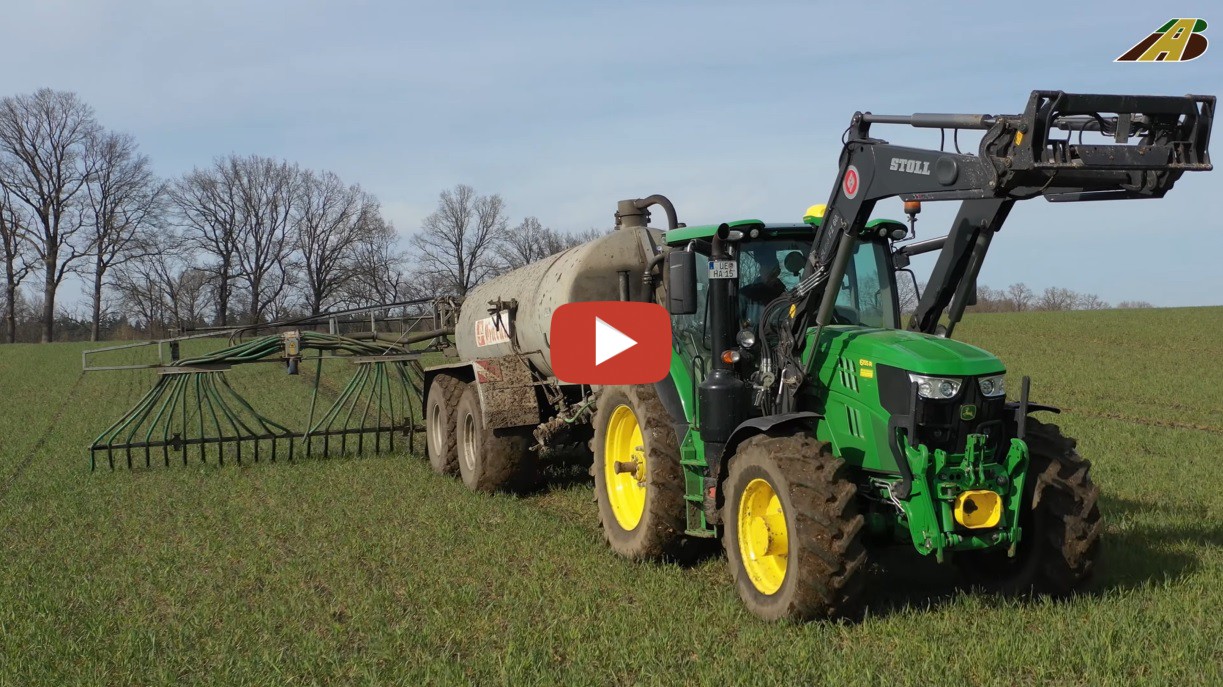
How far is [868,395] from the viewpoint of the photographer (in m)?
5.87

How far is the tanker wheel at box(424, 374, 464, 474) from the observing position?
1158 cm

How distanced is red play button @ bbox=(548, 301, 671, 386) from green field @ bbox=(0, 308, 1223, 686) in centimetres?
128

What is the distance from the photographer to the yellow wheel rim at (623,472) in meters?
7.69

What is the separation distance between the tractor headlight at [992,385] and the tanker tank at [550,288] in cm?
321

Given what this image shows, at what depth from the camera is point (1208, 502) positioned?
888 cm

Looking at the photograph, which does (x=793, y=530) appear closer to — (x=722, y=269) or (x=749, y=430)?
(x=749, y=430)

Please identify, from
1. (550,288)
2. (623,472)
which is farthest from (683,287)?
(550,288)

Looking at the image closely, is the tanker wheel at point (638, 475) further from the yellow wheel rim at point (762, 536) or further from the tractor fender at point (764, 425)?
the yellow wheel rim at point (762, 536)

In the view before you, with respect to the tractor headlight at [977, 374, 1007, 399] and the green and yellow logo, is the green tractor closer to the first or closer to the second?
the tractor headlight at [977, 374, 1007, 399]

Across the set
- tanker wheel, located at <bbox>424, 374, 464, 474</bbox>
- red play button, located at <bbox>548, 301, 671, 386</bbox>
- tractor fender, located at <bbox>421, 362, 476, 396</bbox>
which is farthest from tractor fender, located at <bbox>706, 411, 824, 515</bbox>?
tanker wheel, located at <bbox>424, 374, 464, 474</bbox>

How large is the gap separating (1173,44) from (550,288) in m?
6.14

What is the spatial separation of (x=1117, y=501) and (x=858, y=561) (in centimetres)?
479

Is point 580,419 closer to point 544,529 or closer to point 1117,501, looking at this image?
point 544,529

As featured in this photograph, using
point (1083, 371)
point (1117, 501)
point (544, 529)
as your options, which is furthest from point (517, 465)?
point (1083, 371)
